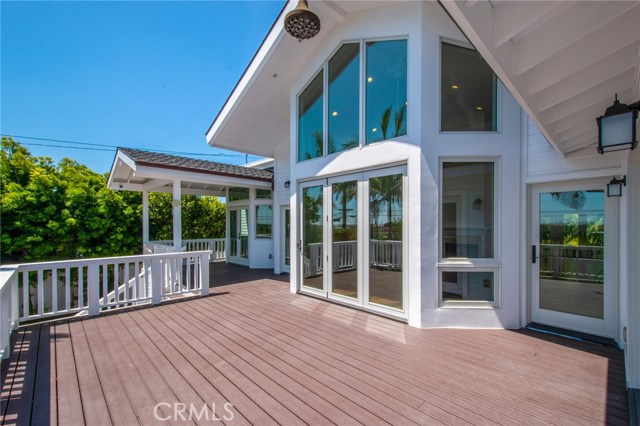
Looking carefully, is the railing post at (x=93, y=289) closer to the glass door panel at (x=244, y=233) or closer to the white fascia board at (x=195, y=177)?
the white fascia board at (x=195, y=177)

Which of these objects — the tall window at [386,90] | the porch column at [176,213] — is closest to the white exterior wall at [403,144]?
the tall window at [386,90]

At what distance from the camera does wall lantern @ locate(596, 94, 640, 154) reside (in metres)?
1.96

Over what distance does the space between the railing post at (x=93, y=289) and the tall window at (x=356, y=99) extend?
3.81 metres

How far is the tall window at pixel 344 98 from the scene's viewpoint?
441 centimetres

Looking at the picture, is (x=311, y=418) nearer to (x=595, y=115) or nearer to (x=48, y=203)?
(x=595, y=115)

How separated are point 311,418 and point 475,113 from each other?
4.03 m

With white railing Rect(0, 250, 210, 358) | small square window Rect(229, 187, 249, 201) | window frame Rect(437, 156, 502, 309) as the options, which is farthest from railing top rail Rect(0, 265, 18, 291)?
small square window Rect(229, 187, 249, 201)

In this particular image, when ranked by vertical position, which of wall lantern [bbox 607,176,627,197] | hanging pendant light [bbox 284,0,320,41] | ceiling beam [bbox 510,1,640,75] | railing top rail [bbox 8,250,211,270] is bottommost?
railing top rail [bbox 8,250,211,270]

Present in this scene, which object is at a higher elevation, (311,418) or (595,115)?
(595,115)

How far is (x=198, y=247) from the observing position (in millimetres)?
9750

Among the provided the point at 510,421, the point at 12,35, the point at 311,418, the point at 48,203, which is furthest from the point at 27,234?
the point at 510,421

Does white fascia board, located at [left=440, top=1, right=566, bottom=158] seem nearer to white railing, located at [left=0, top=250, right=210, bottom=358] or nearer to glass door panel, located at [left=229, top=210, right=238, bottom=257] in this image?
white railing, located at [left=0, top=250, right=210, bottom=358]

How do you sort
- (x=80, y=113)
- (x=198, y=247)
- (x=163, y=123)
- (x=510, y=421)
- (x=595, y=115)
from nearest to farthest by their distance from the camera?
(x=510, y=421) < (x=595, y=115) < (x=198, y=247) < (x=80, y=113) < (x=163, y=123)

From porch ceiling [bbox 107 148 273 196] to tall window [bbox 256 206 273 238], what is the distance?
0.74 metres
